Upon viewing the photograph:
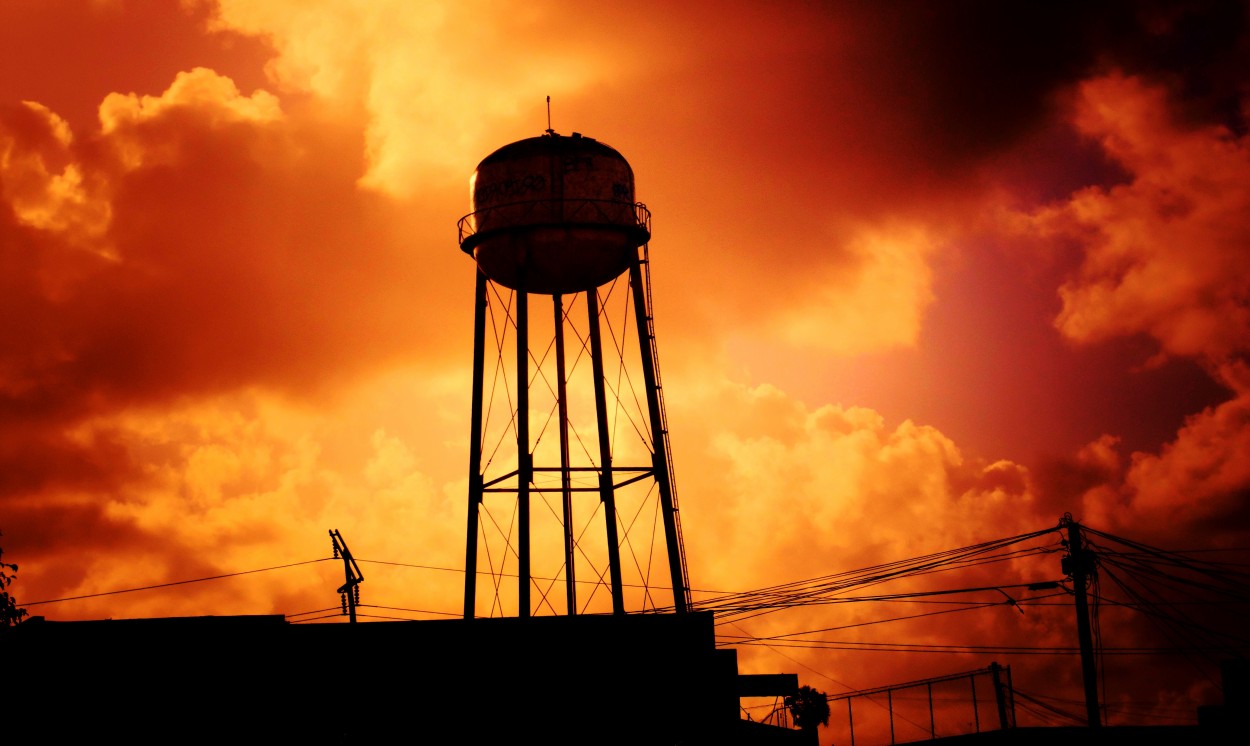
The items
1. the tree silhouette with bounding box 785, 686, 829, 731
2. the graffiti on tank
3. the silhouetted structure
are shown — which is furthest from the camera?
the tree silhouette with bounding box 785, 686, 829, 731

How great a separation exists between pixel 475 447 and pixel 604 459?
3083 mm

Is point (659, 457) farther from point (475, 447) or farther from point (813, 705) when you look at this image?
point (813, 705)

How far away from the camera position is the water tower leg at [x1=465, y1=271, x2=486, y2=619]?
120 feet

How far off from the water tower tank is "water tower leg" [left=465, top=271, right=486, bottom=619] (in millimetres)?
1278

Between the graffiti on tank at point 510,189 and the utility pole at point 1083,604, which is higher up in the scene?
the graffiti on tank at point 510,189

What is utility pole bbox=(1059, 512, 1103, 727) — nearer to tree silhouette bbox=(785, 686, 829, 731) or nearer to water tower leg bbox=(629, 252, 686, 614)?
water tower leg bbox=(629, 252, 686, 614)

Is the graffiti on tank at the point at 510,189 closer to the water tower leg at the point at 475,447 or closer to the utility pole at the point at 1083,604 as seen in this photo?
the water tower leg at the point at 475,447

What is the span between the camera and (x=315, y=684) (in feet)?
113

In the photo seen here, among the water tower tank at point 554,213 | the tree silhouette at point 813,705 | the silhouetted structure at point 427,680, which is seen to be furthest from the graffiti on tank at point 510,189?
the tree silhouette at point 813,705

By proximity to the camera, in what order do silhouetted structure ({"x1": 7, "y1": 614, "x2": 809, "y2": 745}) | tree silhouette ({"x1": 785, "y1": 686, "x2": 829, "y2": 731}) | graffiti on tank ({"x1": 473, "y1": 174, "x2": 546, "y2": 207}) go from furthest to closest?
1. tree silhouette ({"x1": 785, "y1": 686, "x2": 829, "y2": 731})
2. graffiti on tank ({"x1": 473, "y1": 174, "x2": 546, "y2": 207})
3. silhouetted structure ({"x1": 7, "y1": 614, "x2": 809, "y2": 745})

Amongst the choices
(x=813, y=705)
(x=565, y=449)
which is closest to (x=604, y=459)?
(x=565, y=449)

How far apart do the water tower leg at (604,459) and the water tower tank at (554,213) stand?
1.64 meters

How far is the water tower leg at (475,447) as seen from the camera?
1438 inches

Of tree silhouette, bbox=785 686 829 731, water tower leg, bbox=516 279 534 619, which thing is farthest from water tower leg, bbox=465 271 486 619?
tree silhouette, bbox=785 686 829 731
